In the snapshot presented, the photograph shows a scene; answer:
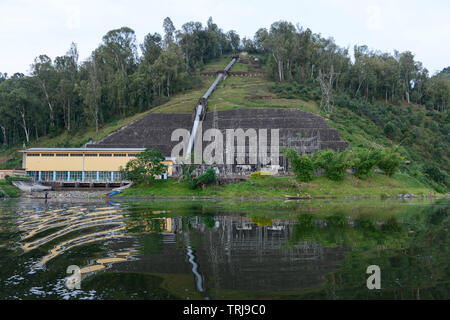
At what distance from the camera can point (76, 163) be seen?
5688 centimetres

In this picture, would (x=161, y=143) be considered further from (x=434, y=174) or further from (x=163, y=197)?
(x=434, y=174)

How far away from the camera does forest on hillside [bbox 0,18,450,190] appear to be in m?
80.8

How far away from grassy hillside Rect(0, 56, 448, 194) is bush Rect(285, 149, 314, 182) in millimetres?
13052

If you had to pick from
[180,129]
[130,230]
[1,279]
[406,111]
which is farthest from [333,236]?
[406,111]

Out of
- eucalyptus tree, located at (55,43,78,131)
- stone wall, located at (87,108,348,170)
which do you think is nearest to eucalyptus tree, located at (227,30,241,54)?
eucalyptus tree, located at (55,43,78,131)

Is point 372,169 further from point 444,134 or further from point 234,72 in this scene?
point 234,72

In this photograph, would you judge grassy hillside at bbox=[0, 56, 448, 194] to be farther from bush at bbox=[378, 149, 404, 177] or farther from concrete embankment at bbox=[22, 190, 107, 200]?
concrete embankment at bbox=[22, 190, 107, 200]

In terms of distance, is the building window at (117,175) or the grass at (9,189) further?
the building window at (117,175)

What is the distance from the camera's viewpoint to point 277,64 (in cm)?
10556

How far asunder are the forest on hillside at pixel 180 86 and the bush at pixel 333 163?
2848 centimetres

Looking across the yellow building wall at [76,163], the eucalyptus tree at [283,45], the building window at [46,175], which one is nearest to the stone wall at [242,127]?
the yellow building wall at [76,163]

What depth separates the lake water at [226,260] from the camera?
30.8 ft

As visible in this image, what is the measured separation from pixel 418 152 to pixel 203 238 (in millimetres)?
63426

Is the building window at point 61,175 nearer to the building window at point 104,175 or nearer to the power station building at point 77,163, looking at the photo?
the power station building at point 77,163
